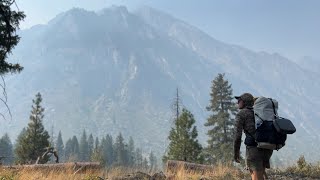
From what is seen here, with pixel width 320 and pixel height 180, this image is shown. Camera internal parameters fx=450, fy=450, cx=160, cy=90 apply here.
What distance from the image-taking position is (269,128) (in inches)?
312

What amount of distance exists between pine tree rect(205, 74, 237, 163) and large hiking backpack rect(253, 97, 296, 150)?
43935mm

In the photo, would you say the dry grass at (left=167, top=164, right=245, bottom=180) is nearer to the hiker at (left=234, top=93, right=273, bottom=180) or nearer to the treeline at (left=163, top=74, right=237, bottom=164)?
the hiker at (left=234, top=93, right=273, bottom=180)

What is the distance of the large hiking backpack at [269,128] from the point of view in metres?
7.84

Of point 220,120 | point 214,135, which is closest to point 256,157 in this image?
point 220,120

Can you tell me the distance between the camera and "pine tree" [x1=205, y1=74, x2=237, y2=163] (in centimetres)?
5300

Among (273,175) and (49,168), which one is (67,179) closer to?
(49,168)

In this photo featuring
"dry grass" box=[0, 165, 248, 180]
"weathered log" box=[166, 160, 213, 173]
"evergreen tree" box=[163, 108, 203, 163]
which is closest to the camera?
"dry grass" box=[0, 165, 248, 180]

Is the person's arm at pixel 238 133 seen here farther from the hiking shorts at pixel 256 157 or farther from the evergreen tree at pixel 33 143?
the evergreen tree at pixel 33 143

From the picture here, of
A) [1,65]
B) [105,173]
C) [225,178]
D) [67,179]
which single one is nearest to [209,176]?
[225,178]

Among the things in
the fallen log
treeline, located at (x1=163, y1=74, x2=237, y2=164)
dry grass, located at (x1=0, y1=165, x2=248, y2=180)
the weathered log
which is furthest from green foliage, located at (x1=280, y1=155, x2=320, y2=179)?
treeline, located at (x1=163, y1=74, x2=237, y2=164)

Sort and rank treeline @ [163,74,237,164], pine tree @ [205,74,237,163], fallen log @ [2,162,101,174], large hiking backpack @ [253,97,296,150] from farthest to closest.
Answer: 1. pine tree @ [205,74,237,163]
2. treeline @ [163,74,237,164]
3. fallen log @ [2,162,101,174]
4. large hiking backpack @ [253,97,296,150]

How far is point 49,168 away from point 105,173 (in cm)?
144

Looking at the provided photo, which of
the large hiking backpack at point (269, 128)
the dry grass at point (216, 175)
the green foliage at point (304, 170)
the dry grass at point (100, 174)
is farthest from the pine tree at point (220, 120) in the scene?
the large hiking backpack at point (269, 128)

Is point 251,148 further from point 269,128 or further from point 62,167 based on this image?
point 62,167
